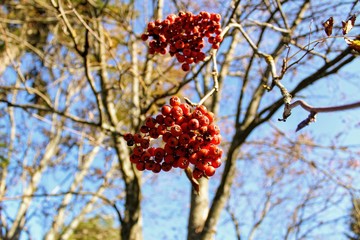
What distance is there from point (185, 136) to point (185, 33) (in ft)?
3.02

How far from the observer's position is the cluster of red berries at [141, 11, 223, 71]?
228 cm

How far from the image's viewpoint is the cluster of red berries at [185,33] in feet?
7.47

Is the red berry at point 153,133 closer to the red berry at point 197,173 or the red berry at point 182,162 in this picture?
the red berry at point 182,162

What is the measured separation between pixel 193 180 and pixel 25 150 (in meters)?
7.98

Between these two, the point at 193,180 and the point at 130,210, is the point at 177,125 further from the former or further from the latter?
the point at 130,210

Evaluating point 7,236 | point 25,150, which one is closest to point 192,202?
point 7,236

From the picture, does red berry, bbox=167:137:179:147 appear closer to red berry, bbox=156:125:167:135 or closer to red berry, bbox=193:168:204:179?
red berry, bbox=156:125:167:135

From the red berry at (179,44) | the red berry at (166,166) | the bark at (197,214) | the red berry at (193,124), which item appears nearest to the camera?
the red berry at (193,124)

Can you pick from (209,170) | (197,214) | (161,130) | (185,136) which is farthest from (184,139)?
(197,214)

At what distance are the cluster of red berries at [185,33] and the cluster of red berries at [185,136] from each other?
714mm

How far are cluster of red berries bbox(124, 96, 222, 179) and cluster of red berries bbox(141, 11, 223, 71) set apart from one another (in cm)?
71

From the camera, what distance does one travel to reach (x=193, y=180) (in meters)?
1.78

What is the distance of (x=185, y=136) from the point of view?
1598mm

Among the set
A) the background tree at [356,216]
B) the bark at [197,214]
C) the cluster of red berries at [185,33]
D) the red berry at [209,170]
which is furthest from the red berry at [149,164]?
the background tree at [356,216]
